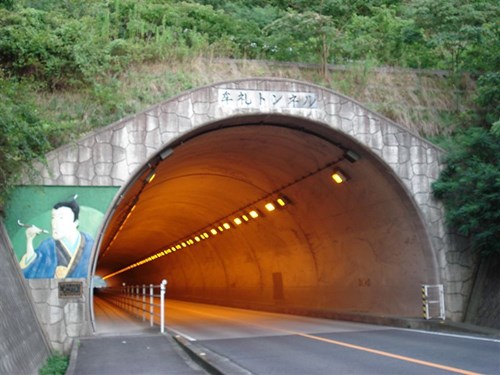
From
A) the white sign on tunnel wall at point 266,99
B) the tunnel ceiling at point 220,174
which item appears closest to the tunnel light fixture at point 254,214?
the tunnel ceiling at point 220,174

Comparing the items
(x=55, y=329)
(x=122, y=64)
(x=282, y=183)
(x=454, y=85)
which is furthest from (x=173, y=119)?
Answer: (x=454, y=85)

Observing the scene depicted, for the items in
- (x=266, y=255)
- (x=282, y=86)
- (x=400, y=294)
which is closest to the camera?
(x=282, y=86)

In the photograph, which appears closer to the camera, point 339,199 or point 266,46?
point 339,199

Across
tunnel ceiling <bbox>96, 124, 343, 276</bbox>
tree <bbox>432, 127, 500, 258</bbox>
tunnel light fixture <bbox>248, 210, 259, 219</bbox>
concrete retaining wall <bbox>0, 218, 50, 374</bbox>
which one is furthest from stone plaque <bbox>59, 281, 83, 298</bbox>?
tunnel light fixture <bbox>248, 210, 259, 219</bbox>

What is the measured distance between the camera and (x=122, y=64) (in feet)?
56.2

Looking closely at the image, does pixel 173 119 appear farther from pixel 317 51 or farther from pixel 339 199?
pixel 317 51

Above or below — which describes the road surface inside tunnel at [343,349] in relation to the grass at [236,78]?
below

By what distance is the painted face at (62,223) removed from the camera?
12789mm

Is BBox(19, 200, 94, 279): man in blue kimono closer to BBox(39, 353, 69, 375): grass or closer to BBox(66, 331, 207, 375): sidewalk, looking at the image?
BBox(66, 331, 207, 375): sidewalk

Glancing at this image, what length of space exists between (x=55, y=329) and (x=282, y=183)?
944 centimetres

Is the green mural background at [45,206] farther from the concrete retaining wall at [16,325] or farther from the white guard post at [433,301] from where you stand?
the white guard post at [433,301]

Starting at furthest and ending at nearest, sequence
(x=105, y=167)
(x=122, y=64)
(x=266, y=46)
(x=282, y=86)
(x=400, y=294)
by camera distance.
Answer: (x=266, y=46), (x=122, y=64), (x=400, y=294), (x=282, y=86), (x=105, y=167)

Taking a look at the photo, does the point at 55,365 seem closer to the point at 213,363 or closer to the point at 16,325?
the point at 16,325

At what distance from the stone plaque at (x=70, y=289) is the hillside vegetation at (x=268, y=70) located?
231 cm
